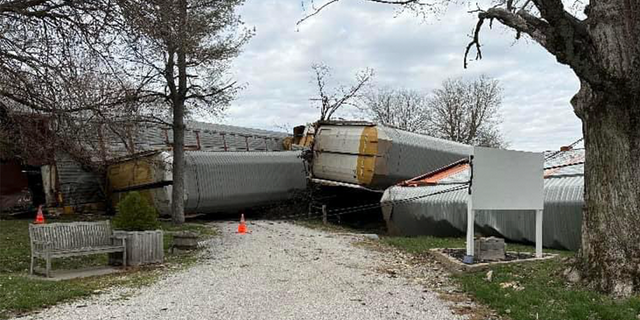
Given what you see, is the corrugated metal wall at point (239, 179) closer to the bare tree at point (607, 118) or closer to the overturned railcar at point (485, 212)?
the overturned railcar at point (485, 212)

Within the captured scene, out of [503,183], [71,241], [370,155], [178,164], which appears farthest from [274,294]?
[370,155]

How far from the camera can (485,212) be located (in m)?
15.7

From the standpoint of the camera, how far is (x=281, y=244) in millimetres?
14602

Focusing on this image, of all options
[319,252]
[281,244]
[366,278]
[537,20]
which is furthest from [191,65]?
[537,20]

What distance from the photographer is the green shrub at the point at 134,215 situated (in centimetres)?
1138

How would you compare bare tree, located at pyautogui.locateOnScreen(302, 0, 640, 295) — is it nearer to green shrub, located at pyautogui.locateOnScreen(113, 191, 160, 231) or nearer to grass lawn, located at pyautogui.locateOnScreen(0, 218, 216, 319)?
grass lawn, located at pyautogui.locateOnScreen(0, 218, 216, 319)

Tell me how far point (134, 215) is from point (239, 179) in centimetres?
1192

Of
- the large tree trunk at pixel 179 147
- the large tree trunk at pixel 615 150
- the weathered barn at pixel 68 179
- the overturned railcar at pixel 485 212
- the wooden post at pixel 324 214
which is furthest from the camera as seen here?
the wooden post at pixel 324 214

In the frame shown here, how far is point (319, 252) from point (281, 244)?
1915 millimetres

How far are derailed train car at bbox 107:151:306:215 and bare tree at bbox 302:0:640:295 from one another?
51.9 feet

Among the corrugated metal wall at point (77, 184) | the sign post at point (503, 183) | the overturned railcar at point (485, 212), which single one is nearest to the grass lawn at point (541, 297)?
the sign post at point (503, 183)

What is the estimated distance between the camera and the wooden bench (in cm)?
975

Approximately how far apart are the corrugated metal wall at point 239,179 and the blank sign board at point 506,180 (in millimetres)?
13663

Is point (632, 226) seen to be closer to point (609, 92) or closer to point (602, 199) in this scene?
point (602, 199)
